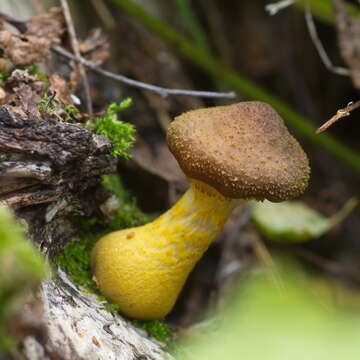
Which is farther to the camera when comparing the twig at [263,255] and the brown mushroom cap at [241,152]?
the twig at [263,255]

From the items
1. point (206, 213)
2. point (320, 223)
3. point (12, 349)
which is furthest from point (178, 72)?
point (12, 349)

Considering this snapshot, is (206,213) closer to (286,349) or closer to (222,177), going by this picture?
(222,177)

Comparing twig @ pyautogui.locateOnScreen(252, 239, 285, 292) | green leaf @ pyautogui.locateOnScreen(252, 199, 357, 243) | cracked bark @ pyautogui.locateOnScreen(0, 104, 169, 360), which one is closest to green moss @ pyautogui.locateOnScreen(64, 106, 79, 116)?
cracked bark @ pyautogui.locateOnScreen(0, 104, 169, 360)

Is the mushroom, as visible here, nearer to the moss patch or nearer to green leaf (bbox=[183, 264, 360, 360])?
the moss patch

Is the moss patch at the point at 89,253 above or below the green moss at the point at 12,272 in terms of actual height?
below

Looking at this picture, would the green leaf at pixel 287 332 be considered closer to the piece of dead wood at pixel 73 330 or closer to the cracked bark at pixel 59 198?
the piece of dead wood at pixel 73 330

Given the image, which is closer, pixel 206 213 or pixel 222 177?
pixel 222 177

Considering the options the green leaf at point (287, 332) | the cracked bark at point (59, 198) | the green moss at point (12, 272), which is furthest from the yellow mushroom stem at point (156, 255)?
the green leaf at point (287, 332)
